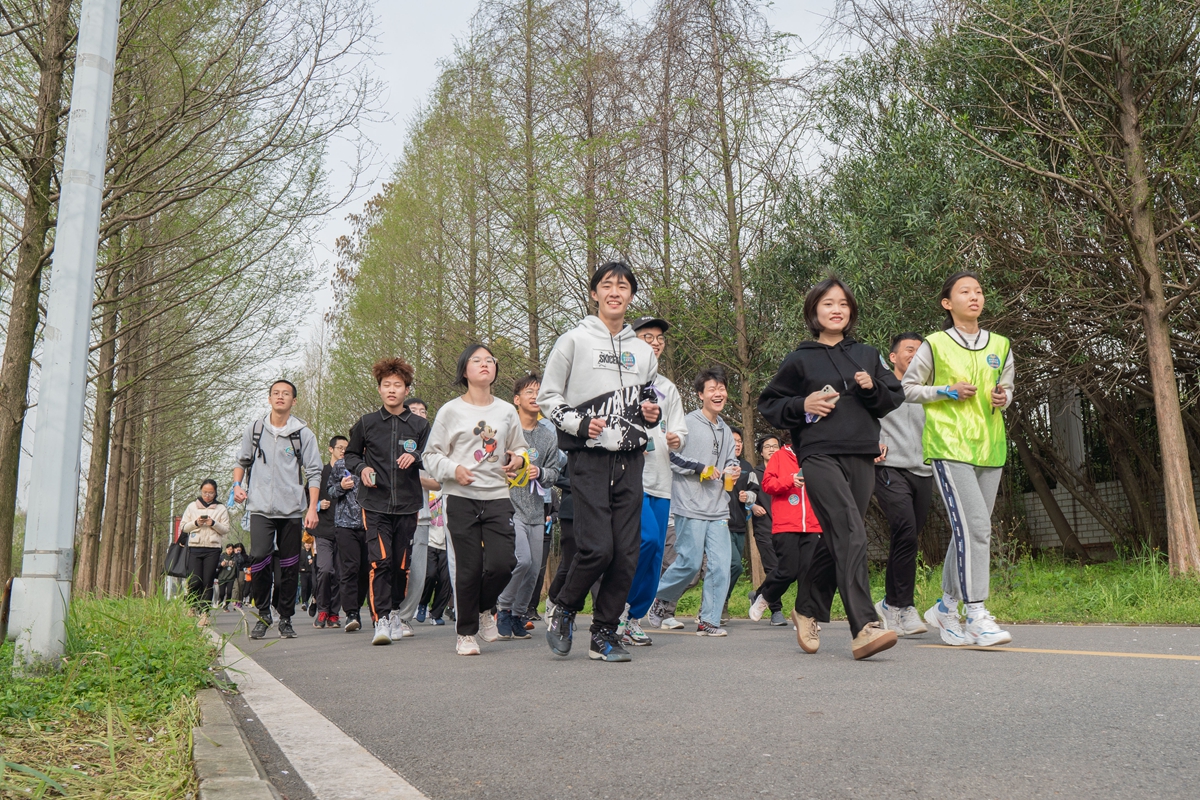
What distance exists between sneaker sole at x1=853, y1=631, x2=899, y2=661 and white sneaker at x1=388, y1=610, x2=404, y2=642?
418cm

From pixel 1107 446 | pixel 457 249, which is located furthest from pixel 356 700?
pixel 457 249

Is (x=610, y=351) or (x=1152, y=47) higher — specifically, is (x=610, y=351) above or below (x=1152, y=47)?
below

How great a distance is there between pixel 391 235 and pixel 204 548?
13609 mm

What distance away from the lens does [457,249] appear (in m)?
21.9

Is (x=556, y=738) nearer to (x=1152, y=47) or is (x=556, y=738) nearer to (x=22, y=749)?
(x=22, y=749)

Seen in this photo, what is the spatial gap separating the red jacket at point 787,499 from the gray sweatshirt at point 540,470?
177cm

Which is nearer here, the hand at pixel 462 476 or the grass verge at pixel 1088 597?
the hand at pixel 462 476

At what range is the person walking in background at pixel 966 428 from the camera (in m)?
6.09

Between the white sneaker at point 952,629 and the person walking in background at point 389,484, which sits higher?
the person walking in background at point 389,484

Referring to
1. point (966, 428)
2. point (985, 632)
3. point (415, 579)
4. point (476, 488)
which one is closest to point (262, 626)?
point (415, 579)

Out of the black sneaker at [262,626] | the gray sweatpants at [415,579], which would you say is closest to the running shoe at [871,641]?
the gray sweatpants at [415,579]

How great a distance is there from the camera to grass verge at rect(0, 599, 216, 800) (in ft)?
9.85

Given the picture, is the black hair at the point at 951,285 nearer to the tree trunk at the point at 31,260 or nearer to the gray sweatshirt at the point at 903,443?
the gray sweatshirt at the point at 903,443

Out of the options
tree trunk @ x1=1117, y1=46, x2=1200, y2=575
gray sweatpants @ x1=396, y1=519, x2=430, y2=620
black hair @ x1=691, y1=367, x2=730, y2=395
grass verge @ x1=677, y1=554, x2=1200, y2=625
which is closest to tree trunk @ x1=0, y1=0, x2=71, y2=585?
gray sweatpants @ x1=396, y1=519, x2=430, y2=620
